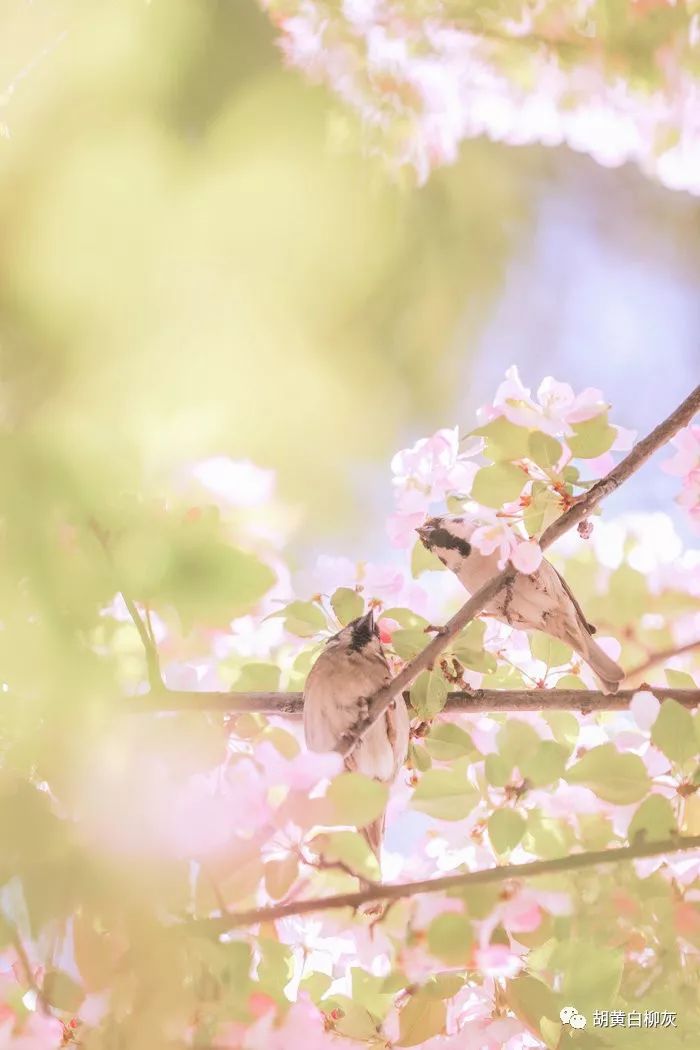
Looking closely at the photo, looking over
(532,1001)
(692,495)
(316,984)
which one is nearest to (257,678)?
(316,984)

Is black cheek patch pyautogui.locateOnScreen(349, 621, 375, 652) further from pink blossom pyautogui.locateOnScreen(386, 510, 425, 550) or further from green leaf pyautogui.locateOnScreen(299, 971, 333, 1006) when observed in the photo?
green leaf pyautogui.locateOnScreen(299, 971, 333, 1006)

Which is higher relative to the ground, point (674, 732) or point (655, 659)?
point (674, 732)

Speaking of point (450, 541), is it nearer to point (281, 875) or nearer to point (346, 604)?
point (346, 604)

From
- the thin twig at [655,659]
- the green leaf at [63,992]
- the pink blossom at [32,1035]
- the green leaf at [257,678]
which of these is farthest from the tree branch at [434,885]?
the thin twig at [655,659]

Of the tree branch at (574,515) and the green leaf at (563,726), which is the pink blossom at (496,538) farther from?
the green leaf at (563,726)

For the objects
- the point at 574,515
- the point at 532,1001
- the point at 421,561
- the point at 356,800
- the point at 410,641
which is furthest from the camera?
the point at 421,561

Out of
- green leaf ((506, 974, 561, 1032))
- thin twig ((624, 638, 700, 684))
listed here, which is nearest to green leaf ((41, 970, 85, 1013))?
green leaf ((506, 974, 561, 1032))
